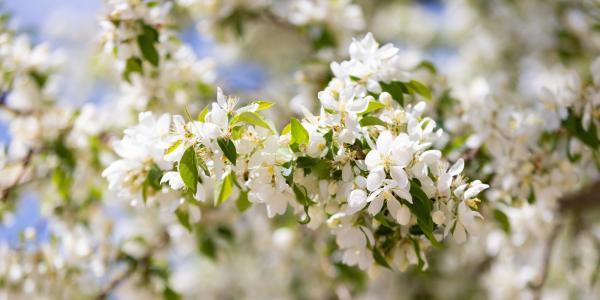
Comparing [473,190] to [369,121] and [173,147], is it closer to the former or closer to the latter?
[369,121]

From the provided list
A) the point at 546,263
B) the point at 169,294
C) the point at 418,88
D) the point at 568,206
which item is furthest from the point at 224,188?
the point at 568,206

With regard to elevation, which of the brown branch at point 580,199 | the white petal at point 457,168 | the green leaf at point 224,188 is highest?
the white petal at point 457,168

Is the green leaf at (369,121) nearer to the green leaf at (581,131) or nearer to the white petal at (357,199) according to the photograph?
the white petal at (357,199)

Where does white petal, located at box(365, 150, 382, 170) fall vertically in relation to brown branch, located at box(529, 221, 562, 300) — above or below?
above

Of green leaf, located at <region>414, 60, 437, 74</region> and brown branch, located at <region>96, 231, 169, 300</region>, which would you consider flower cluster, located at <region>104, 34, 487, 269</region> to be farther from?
brown branch, located at <region>96, 231, 169, 300</region>

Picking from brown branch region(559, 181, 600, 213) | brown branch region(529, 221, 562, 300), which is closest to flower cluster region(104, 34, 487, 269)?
brown branch region(529, 221, 562, 300)

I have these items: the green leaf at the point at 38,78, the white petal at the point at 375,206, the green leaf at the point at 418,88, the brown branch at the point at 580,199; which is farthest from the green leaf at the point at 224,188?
the brown branch at the point at 580,199
